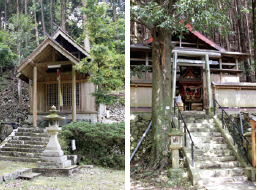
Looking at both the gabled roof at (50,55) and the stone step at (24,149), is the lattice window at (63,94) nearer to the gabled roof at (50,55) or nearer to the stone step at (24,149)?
the gabled roof at (50,55)

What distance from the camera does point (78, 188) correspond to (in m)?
3.68

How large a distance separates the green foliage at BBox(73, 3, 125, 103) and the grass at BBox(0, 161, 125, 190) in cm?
161

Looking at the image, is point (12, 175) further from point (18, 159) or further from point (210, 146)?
point (210, 146)

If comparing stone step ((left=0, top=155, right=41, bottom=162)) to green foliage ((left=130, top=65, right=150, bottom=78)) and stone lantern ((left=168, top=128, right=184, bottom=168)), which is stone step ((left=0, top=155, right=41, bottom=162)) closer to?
stone lantern ((left=168, top=128, right=184, bottom=168))

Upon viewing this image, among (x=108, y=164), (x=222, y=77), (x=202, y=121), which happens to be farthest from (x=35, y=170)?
(x=222, y=77)

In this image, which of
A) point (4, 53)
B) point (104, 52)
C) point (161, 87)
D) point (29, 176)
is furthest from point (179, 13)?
point (29, 176)

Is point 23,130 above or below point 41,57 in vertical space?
below

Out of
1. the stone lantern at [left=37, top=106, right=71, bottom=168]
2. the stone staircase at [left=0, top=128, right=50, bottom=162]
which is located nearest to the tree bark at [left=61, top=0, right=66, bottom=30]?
the stone lantern at [left=37, top=106, right=71, bottom=168]

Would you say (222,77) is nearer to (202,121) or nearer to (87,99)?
(202,121)

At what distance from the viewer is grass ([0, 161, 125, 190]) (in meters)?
3.69

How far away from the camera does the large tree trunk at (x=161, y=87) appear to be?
4.98 metres

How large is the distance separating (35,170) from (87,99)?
83.9 inches

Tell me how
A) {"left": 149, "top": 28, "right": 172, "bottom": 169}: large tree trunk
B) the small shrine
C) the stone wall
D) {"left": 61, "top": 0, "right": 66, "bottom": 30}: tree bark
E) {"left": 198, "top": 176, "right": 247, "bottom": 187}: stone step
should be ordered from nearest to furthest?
1. {"left": 198, "top": 176, "right": 247, "bottom": 187}: stone step
2. {"left": 149, "top": 28, "right": 172, "bottom": 169}: large tree trunk
3. {"left": 61, "top": 0, "right": 66, "bottom": 30}: tree bark
4. the stone wall
5. the small shrine

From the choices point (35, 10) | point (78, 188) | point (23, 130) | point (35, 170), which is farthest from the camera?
point (23, 130)
